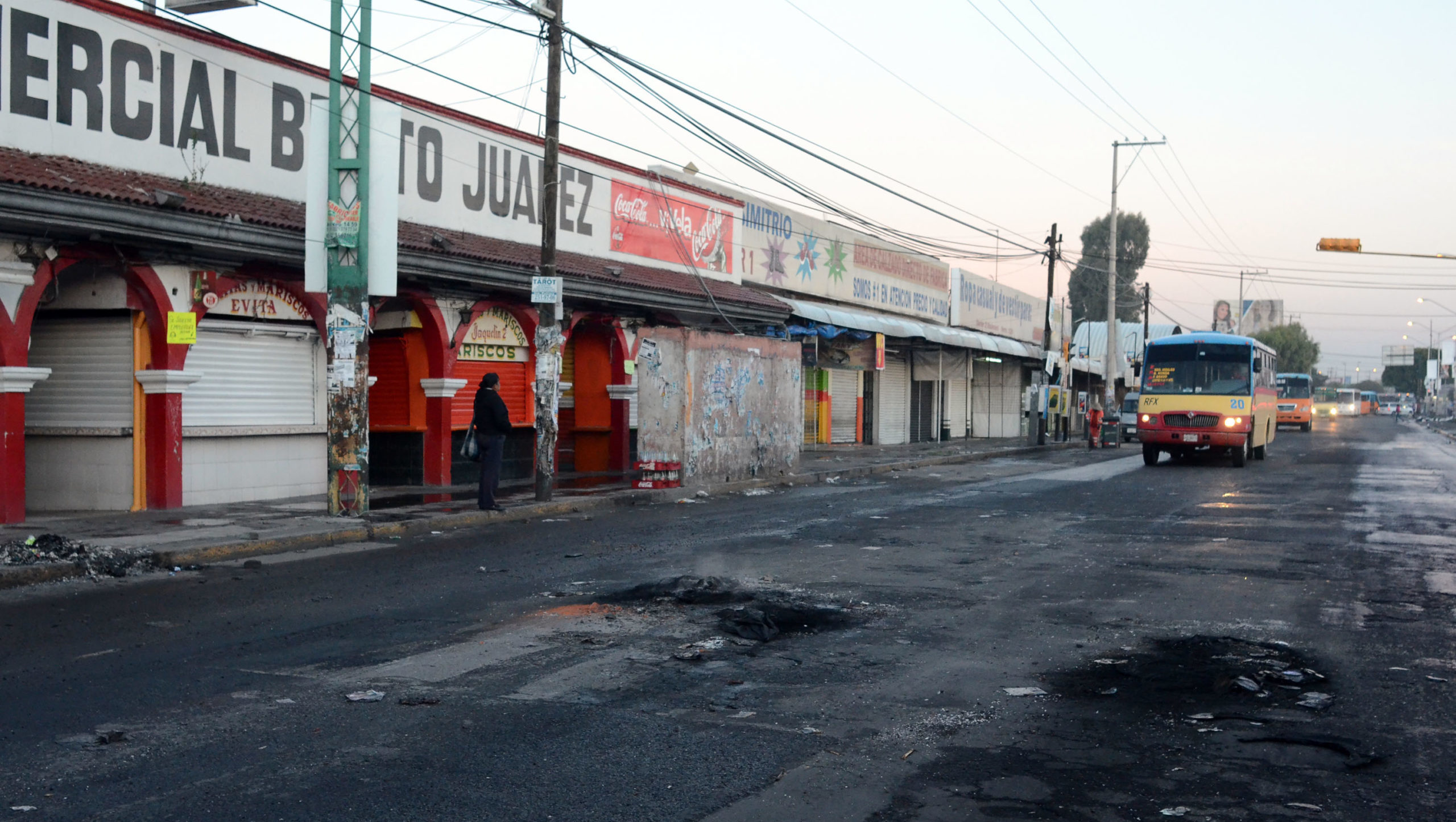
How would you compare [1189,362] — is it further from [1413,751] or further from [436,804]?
[436,804]

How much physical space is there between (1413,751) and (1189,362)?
24139 millimetres

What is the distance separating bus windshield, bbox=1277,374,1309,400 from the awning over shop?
25.3 metres

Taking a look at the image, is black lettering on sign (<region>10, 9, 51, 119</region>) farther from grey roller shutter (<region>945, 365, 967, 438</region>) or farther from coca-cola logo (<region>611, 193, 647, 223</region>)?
grey roller shutter (<region>945, 365, 967, 438</region>)

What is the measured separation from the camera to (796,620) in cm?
860

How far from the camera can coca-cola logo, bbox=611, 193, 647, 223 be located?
2450cm

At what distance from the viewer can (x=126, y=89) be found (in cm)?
1452

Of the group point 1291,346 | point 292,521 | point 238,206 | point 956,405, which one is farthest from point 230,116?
point 1291,346

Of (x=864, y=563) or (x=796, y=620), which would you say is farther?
(x=864, y=563)

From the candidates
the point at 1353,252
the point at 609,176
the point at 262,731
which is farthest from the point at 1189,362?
the point at 262,731

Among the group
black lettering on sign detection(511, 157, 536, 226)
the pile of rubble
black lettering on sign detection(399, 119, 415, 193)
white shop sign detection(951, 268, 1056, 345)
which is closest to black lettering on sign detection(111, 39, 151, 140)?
black lettering on sign detection(399, 119, 415, 193)

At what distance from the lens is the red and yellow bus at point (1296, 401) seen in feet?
201

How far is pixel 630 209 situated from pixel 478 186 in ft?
15.2

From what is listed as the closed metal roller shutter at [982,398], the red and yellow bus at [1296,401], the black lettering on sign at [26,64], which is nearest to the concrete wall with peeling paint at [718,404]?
the black lettering on sign at [26,64]

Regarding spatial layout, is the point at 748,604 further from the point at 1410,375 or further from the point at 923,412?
the point at 1410,375
